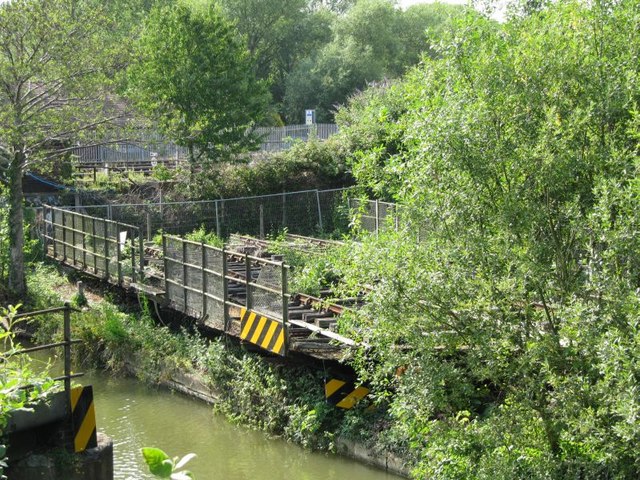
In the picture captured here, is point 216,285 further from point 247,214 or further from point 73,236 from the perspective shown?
point 247,214

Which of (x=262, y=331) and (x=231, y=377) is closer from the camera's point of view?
(x=262, y=331)

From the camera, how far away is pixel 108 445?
9.55 meters

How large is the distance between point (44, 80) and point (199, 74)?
981 centimetres

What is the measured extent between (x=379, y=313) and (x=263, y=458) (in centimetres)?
425

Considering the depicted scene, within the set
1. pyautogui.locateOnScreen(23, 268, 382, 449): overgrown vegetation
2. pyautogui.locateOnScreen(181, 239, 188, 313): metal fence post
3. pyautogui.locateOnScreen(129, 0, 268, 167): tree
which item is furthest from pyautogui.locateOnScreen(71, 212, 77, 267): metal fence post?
pyautogui.locateOnScreen(129, 0, 268, 167): tree

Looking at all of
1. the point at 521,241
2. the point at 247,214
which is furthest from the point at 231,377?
the point at 247,214

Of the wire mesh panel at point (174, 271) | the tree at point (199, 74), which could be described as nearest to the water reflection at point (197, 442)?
the wire mesh panel at point (174, 271)

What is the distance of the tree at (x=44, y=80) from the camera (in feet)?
60.6

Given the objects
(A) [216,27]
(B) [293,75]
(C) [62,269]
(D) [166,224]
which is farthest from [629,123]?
(B) [293,75]

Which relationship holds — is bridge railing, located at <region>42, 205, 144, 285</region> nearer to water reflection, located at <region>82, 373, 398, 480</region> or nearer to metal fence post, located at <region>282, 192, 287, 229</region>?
water reflection, located at <region>82, 373, 398, 480</region>

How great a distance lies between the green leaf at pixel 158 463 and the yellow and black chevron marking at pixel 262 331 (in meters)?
9.48

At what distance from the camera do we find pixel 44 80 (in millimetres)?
19125

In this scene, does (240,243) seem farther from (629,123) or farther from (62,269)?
(629,123)

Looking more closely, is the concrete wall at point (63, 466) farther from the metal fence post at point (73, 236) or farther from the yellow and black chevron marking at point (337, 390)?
the metal fence post at point (73, 236)
